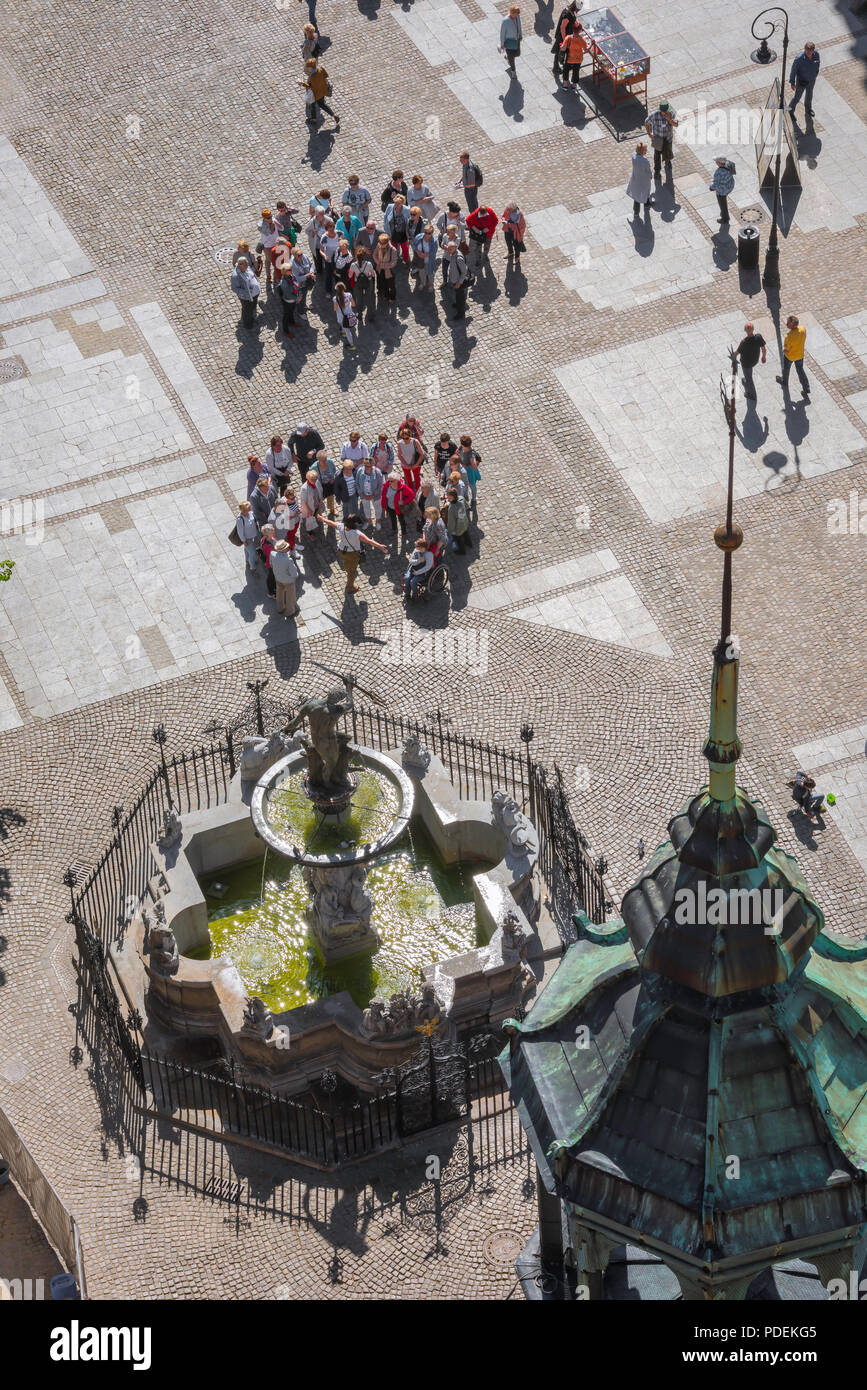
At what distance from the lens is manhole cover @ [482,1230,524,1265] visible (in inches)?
1316

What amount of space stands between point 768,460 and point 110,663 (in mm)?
13367

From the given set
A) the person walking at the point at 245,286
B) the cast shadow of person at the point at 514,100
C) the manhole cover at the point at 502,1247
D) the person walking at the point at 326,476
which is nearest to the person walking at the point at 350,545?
the person walking at the point at 326,476

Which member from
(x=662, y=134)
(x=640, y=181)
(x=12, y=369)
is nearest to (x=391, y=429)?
(x=12, y=369)

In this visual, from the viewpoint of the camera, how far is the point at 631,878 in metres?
39.0

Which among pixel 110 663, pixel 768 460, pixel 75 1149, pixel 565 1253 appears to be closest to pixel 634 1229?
pixel 565 1253

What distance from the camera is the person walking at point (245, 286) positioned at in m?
48.8

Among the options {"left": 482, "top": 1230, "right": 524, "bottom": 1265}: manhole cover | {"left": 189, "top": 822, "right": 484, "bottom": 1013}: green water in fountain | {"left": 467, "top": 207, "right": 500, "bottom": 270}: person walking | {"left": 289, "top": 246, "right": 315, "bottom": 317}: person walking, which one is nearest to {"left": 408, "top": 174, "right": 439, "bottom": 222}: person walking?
{"left": 467, "top": 207, "right": 500, "bottom": 270}: person walking

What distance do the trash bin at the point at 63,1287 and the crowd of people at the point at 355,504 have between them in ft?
50.4

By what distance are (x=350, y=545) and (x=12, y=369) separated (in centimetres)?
981

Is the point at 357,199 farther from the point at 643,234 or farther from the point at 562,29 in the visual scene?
the point at 562,29

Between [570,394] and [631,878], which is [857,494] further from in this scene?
[631,878]

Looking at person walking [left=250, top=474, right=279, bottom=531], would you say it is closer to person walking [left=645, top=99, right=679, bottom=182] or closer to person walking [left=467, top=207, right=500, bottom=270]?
person walking [left=467, top=207, right=500, bottom=270]

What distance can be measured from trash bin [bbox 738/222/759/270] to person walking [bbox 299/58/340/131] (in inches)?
408

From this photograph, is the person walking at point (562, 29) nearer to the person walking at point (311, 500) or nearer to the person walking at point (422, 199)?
the person walking at point (422, 199)
